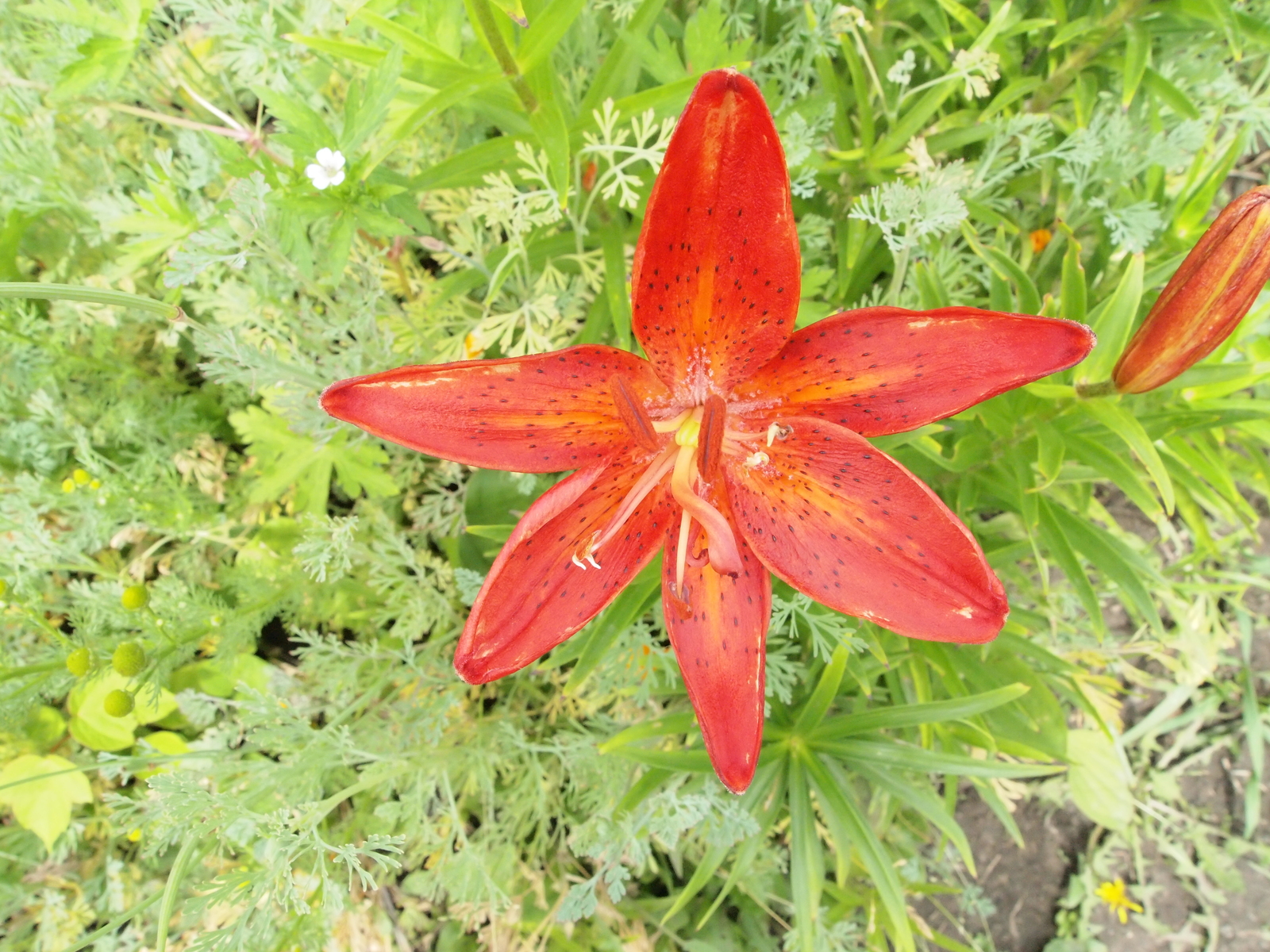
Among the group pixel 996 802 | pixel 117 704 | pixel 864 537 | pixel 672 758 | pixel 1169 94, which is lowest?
pixel 996 802

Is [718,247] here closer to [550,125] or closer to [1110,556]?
[550,125]

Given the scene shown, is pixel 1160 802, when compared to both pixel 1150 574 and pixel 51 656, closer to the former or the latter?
pixel 1150 574

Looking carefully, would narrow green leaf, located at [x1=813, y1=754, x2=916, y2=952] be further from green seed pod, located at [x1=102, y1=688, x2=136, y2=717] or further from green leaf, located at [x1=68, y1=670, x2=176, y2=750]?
green leaf, located at [x1=68, y1=670, x2=176, y2=750]

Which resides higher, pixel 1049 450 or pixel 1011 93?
pixel 1011 93

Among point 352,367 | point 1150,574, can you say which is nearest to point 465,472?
point 352,367

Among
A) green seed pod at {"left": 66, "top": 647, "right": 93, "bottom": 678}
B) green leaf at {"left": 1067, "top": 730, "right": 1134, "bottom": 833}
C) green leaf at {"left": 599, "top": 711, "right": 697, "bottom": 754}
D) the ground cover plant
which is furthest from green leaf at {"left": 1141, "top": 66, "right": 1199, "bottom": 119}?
green seed pod at {"left": 66, "top": 647, "right": 93, "bottom": 678}

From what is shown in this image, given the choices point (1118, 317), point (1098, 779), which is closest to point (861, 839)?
point (1118, 317)

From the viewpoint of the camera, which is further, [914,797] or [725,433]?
[914,797]
